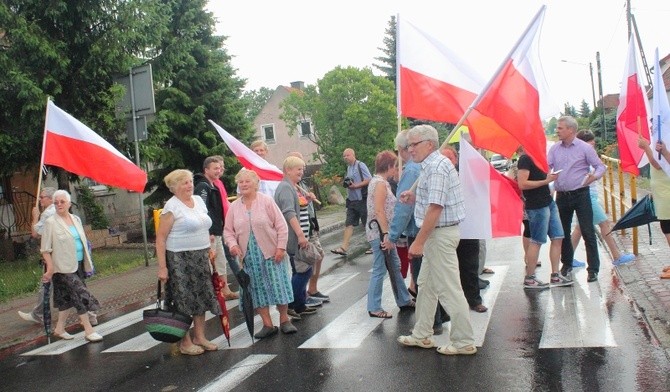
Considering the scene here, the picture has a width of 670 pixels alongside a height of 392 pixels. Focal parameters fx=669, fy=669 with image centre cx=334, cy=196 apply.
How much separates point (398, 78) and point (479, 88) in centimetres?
83

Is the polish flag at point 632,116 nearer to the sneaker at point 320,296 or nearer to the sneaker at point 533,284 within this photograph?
the sneaker at point 533,284

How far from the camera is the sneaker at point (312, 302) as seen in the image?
7912mm

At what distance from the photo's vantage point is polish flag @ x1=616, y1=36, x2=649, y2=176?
7.34m

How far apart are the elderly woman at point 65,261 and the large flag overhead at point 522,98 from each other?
179 inches

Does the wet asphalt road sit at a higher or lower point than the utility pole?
lower

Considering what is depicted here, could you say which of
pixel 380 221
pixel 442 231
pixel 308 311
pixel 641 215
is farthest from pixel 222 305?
pixel 641 215

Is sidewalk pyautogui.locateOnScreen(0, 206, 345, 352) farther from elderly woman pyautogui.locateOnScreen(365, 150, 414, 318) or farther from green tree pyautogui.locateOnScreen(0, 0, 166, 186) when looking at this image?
elderly woman pyautogui.locateOnScreen(365, 150, 414, 318)

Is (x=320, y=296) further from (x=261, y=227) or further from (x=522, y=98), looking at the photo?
(x=522, y=98)

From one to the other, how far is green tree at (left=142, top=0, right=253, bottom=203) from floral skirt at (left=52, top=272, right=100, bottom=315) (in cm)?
1161

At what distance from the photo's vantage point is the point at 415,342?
5.86 meters

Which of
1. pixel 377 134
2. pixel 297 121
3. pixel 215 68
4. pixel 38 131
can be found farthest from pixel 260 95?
pixel 38 131

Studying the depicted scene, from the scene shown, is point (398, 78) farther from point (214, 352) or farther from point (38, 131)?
point (38, 131)

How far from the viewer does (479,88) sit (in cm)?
681

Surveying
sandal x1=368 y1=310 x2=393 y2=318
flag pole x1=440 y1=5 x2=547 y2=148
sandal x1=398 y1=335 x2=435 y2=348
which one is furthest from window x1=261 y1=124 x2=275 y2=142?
sandal x1=398 y1=335 x2=435 y2=348
